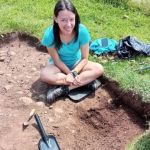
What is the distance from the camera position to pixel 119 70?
16.3ft

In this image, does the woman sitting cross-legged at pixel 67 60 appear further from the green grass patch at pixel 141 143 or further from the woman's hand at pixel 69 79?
the green grass patch at pixel 141 143

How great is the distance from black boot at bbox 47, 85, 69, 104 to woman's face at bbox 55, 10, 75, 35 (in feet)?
2.06

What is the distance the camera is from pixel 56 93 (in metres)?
4.61

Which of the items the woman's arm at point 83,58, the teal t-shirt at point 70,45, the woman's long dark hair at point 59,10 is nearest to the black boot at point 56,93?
the woman's arm at point 83,58

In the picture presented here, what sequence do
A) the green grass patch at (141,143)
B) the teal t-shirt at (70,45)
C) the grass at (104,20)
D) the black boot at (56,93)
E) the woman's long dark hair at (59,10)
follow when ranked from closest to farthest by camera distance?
the green grass patch at (141,143), the woman's long dark hair at (59,10), the black boot at (56,93), the teal t-shirt at (70,45), the grass at (104,20)

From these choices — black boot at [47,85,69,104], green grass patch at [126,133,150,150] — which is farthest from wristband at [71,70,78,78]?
green grass patch at [126,133,150,150]

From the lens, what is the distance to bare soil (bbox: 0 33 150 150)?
4172 millimetres

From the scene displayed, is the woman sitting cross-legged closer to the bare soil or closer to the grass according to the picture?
the bare soil

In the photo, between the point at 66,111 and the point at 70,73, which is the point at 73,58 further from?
the point at 66,111

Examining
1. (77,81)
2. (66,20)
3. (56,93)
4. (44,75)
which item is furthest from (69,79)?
(66,20)

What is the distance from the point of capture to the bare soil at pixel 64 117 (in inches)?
164

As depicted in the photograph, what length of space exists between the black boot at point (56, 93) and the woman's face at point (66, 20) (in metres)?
0.63

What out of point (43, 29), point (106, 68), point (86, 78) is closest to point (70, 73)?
point (86, 78)

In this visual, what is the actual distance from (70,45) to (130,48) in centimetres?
87
